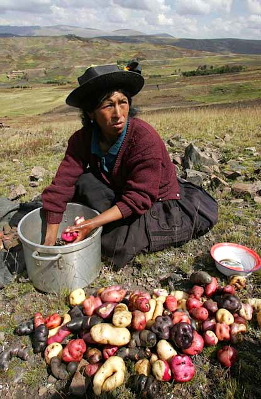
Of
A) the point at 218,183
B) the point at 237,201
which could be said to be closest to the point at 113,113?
the point at 237,201

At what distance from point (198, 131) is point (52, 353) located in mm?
8056

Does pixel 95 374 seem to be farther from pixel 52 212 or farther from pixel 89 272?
pixel 52 212

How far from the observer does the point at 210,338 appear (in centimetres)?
227

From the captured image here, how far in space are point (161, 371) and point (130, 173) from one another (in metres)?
1.68

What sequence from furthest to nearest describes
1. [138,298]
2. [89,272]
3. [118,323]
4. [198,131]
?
[198,131] → [89,272] → [138,298] → [118,323]

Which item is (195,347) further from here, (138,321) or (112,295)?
(112,295)

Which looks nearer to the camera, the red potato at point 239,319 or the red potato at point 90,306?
the red potato at point 239,319

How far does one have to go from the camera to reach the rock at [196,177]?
16.2 feet

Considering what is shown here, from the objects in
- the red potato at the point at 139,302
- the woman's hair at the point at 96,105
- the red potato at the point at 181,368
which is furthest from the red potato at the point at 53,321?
the woman's hair at the point at 96,105

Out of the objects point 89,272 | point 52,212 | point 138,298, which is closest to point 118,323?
point 138,298

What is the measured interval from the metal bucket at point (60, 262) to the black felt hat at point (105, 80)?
1101 mm

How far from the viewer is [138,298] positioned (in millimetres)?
2420

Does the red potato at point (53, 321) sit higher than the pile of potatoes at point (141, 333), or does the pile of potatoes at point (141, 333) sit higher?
the pile of potatoes at point (141, 333)

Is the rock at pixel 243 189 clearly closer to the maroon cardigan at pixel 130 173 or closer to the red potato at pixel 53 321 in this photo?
the maroon cardigan at pixel 130 173
